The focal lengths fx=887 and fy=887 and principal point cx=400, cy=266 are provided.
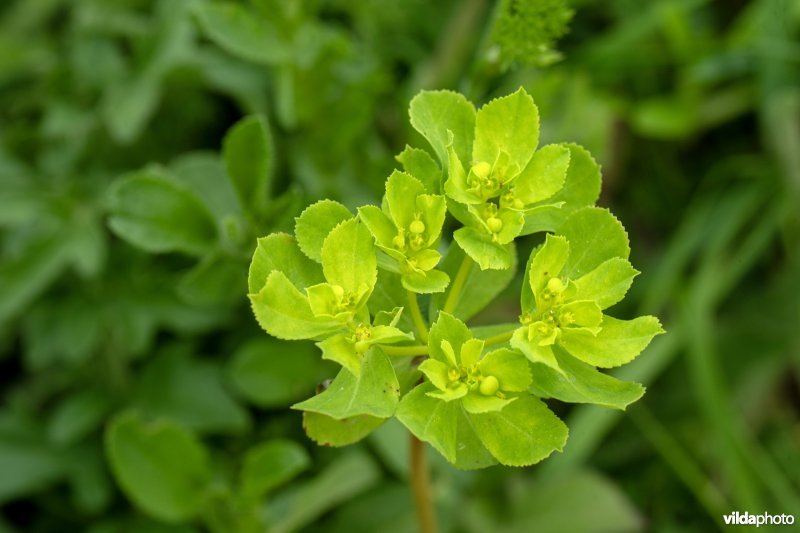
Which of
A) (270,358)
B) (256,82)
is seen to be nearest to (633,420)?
(270,358)

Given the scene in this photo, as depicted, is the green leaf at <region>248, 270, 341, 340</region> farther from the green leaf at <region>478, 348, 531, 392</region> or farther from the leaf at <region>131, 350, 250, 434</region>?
the leaf at <region>131, 350, 250, 434</region>

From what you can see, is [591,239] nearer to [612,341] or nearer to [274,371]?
[612,341]

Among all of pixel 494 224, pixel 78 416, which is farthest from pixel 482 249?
pixel 78 416

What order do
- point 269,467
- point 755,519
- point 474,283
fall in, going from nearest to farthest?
point 474,283 → point 269,467 → point 755,519

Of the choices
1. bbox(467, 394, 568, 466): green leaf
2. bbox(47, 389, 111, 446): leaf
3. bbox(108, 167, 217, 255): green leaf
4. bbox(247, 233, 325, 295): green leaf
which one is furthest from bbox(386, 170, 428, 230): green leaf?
bbox(47, 389, 111, 446): leaf

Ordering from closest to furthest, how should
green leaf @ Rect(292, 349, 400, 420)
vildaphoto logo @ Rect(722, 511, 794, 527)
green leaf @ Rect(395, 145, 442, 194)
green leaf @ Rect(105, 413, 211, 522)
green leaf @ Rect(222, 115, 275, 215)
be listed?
1. green leaf @ Rect(292, 349, 400, 420)
2. green leaf @ Rect(395, 145, 442, 194)
3. green leaf @ Rect(222, 115, 275, 215)
4. green leaf @ Rect(105, 413, 211, 522)
5. vildaphoto logo @ Rect(722, 511, 794, 527)

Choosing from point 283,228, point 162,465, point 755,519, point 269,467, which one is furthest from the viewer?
point 755,519
